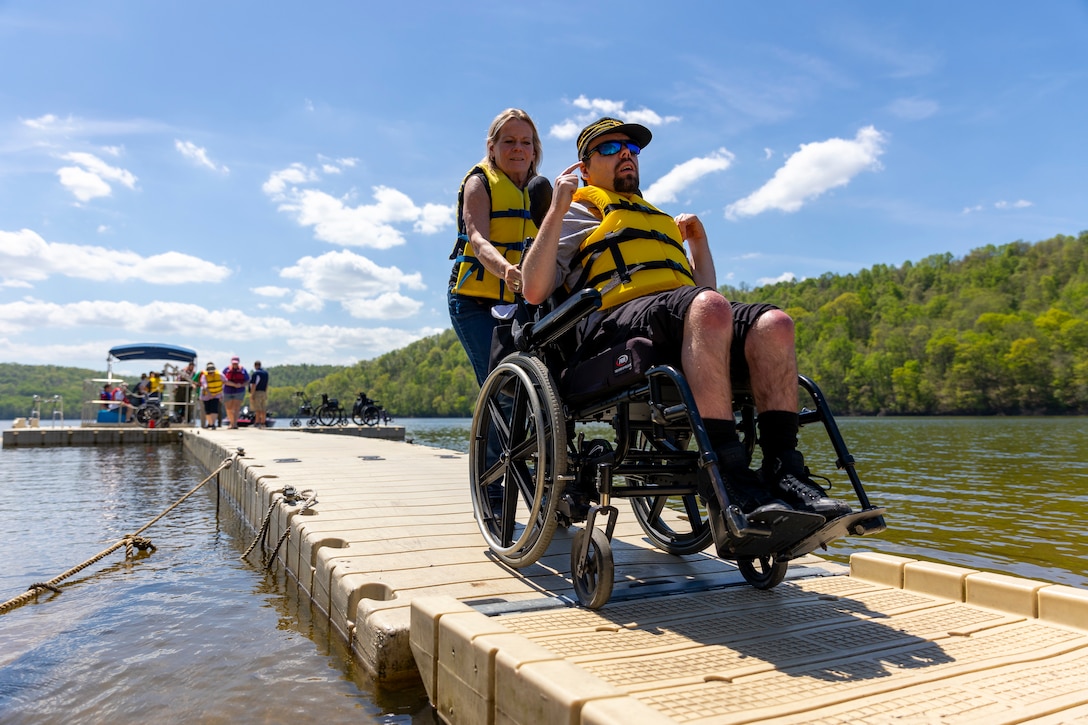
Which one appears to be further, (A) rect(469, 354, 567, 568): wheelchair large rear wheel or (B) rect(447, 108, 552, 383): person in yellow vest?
(B) rect(447, 108, 552, 383): person in yellow vest

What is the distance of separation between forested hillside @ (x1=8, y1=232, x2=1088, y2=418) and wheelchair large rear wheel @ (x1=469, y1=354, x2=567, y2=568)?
2154 inches

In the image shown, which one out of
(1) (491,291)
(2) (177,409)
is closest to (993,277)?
(2) (177,409)

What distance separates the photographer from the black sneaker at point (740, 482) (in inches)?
81.2

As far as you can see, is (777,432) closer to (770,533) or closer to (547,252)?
(770,533)

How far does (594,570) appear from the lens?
2.38 meters

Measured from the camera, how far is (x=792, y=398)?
91.4 inches

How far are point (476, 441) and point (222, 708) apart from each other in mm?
1590

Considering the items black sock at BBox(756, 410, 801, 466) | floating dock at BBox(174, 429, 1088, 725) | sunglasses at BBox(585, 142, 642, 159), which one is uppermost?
sunglasses at BBox(585, 142, 642, 159)

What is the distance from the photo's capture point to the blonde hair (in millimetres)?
3926

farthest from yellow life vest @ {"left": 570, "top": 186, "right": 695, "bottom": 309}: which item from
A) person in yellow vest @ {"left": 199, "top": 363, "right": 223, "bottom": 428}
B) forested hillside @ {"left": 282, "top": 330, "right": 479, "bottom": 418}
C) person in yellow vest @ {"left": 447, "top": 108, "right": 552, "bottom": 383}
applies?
forested hillside @ {"left": 282, "top": 330, "right": 479, "bottom": 418}

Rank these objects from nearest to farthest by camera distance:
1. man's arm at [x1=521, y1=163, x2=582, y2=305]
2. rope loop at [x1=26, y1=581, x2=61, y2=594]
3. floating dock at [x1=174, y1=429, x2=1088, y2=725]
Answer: floating dock at [x1=174, y1=429, x2=1088, y2=725]
man's arm at [x1=521, y1=163, x2=582, y2=305]
rope loop at [x1=26, y1=581, x2=61, y2=594]

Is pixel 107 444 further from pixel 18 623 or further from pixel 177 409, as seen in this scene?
pixel 18 623

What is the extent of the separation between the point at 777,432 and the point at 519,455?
3.74 ft

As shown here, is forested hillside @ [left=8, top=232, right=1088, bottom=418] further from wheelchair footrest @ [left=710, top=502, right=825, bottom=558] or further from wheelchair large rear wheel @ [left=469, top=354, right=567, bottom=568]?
wheelchair footrest @ [left=710, top=502, right=825, bottom=558]
